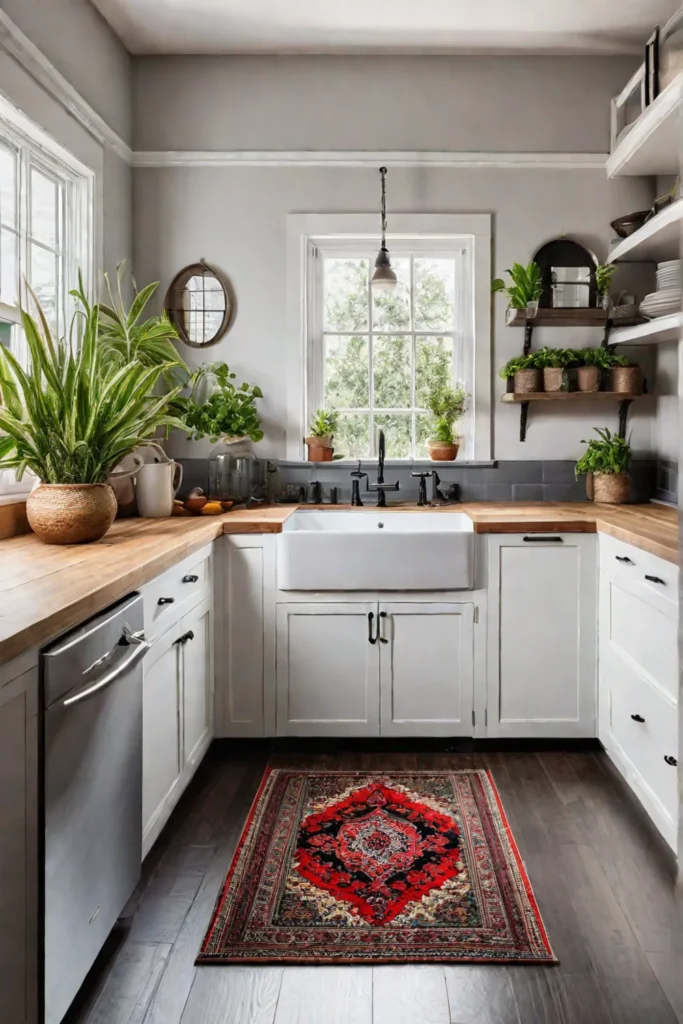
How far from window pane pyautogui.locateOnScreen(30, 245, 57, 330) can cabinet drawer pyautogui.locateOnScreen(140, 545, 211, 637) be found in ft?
3.55

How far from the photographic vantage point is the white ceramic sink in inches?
114

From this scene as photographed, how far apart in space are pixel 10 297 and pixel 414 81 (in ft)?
7.06

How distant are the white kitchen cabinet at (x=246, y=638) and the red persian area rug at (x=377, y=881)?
1.06ft

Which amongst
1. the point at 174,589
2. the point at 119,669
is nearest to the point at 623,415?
the point at 174,589

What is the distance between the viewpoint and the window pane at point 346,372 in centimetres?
373

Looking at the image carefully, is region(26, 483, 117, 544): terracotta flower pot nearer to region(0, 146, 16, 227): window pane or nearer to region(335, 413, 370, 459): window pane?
region(0, 146, 16, 227): window pane

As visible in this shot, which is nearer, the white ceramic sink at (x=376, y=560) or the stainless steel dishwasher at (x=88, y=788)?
the stainless steel dishwasher at (x=88, y=788)

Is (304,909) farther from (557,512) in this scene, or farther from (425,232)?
(425,232)

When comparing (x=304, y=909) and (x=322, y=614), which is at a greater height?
(x=322, y=614)

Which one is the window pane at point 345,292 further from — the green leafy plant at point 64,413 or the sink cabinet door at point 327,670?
the green leafy plant at point 64,413

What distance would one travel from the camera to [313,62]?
11.7ft

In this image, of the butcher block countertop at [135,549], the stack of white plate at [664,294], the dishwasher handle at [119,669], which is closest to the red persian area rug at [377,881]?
the dishwasher handle at [119,669]

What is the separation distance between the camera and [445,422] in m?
3.60

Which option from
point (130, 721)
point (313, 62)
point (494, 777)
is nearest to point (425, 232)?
point (313, 62)
